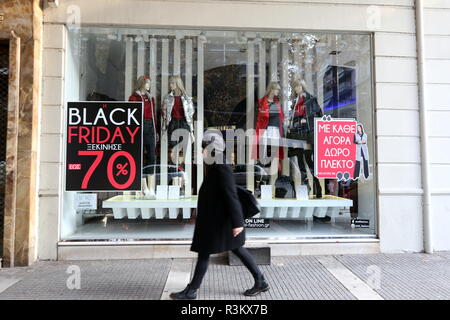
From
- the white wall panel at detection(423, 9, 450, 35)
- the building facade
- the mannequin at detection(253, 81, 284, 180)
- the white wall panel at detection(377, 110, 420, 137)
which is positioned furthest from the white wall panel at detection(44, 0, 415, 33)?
the mannequin at detection(253, 81, 284, 180)

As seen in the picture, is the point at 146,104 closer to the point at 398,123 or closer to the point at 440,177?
the point at 398,123

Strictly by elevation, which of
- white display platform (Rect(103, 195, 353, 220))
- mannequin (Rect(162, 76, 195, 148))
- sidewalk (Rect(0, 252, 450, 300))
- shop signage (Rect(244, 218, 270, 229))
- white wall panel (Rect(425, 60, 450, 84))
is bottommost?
sidewalk (Rect(0, 252, 450, 300))

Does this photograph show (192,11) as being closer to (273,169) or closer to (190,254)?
(273,169)

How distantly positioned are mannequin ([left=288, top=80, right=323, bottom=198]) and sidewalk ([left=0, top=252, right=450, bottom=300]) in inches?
63.7

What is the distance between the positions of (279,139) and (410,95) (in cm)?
227

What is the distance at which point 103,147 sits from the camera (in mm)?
5504

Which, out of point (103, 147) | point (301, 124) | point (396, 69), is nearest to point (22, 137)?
point (103, 147)

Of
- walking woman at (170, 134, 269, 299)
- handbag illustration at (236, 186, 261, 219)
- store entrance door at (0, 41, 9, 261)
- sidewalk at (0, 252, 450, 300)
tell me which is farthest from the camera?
store entrance door at (0, 41, 9, 261)

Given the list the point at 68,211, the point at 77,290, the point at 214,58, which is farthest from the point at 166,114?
the point at 77,290

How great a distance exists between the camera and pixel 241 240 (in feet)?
12.4

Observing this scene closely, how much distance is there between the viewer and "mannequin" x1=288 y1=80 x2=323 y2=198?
635 centimetres

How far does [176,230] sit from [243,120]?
2585mm

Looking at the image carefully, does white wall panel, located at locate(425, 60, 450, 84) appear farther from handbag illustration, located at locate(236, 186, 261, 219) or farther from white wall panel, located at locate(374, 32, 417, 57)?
handbag illustration, located at locate(236, 186, 261, 219)

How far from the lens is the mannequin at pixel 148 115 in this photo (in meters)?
6.23
